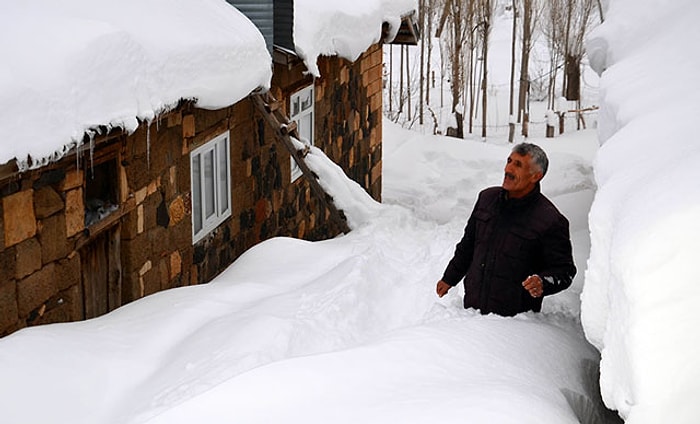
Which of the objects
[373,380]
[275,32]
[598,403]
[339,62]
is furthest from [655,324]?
[339,62]

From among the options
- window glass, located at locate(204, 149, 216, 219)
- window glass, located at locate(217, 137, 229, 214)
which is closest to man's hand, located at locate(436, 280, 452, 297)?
window glass, located at locate(204, 149, 216, 219)

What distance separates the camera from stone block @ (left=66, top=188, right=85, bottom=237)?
5.11 meters

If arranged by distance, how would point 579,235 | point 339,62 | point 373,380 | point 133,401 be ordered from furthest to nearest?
point 339,62
point 579,235
point 133,401
point 373,380

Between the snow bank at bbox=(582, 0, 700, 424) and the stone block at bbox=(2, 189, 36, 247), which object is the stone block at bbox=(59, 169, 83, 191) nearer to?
the stone block at bbox=(2, 189, 36, 247)

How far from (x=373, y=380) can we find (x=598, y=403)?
102cm

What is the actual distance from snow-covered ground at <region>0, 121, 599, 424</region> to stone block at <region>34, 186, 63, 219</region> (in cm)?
58

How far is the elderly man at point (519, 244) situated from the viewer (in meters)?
4.62

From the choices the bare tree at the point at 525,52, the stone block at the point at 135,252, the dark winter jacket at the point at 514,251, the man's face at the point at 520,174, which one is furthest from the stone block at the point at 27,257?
the bare tree at the point at 525,52

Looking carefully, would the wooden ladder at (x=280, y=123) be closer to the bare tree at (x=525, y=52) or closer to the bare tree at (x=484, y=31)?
the bare tree at (x=484, y=31)

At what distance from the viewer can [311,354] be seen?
4387 mm

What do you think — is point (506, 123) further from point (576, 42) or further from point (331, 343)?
point (331, 343)

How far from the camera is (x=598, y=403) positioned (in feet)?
12.3

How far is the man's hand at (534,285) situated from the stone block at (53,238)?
2398 mm

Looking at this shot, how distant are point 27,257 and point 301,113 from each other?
17.5ft
